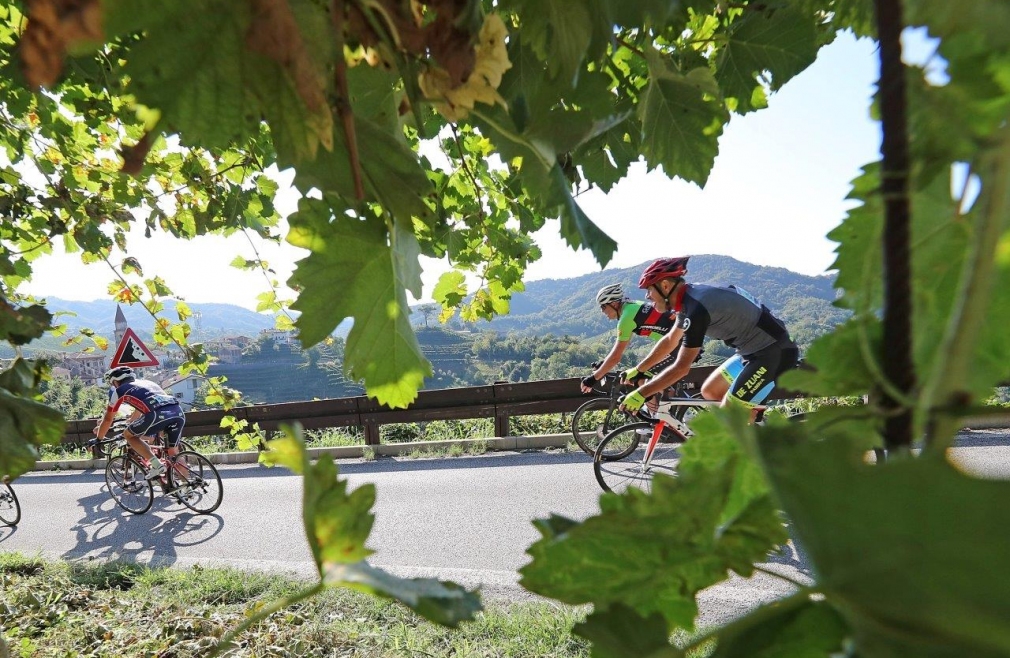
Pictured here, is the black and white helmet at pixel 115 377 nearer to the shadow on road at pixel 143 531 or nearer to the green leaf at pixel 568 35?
the shadow on road at pixel 143 531

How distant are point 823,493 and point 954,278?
18 cm

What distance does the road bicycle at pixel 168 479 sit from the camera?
21.3 ft

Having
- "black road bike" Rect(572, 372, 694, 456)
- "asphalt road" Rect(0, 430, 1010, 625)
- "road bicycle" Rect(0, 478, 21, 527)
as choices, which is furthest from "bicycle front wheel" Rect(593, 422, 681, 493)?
"road bicycle" Rect(0, 478, 21, 527)

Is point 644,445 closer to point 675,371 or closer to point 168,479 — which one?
point 675,371

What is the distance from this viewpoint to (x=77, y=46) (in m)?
0.32

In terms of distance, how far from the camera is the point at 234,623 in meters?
3.50

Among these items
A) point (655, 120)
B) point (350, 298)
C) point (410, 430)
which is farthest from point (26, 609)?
point (410, 430)

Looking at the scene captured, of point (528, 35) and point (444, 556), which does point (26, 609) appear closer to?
point (444, 556)

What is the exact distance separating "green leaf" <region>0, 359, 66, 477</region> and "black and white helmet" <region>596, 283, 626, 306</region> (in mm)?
5884

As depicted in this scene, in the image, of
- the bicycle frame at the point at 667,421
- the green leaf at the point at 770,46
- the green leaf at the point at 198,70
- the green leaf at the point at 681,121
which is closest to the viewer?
the green leaf at the point at 198,70

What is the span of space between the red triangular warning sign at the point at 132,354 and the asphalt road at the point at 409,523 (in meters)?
1.90

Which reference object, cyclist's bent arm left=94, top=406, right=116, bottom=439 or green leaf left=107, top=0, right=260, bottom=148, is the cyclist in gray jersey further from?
cyclist's bent arm left=94, top=406, right=116, bottom=439

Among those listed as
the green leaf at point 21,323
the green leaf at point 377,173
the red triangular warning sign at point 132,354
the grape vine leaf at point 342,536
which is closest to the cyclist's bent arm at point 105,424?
the red triangular warning sign at point 132,354

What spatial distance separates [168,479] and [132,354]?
295cm
